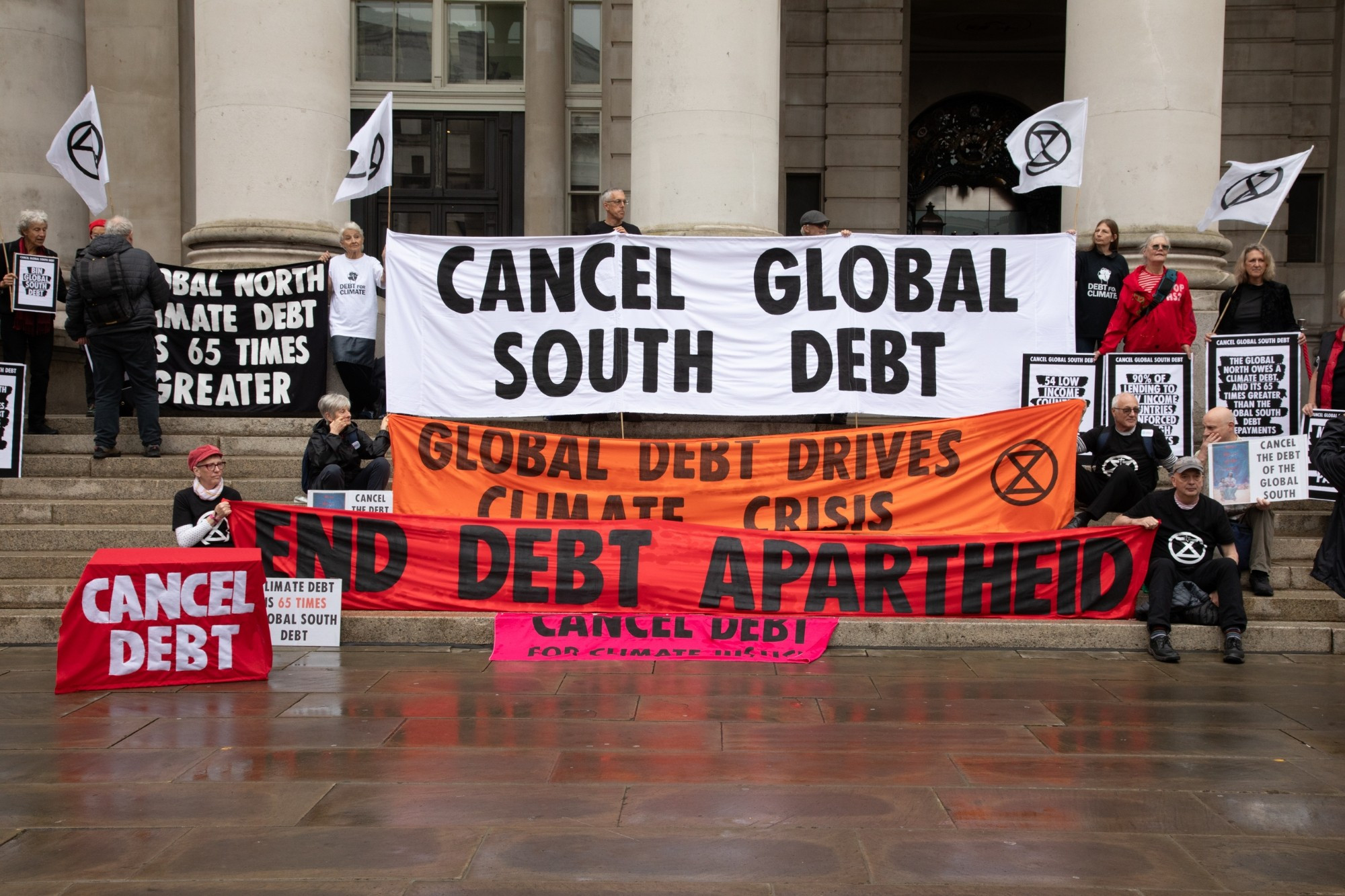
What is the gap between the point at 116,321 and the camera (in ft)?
37.1

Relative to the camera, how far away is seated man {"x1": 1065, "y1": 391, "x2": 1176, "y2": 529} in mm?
9844

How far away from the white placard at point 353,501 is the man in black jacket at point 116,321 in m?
2.62

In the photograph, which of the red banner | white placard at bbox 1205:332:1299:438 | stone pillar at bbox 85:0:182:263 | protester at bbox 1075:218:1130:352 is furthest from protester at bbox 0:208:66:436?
white placard at bbox 1205:332:1299:438

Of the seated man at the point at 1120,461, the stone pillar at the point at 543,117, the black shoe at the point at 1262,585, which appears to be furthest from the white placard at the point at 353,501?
the stone pillar at the point at 543,117

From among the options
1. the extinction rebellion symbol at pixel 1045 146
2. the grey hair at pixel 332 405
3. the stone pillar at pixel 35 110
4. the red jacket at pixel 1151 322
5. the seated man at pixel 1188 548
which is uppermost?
the stone pillar at pixel 35 110

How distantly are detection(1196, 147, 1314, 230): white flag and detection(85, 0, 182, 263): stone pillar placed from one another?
13.3 metres

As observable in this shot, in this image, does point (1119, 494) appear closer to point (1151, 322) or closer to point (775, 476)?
point (1151, 322)

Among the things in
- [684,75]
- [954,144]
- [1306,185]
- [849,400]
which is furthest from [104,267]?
[1306,185]

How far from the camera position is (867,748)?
21.6 feet

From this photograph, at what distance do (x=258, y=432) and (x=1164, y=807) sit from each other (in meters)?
9.05

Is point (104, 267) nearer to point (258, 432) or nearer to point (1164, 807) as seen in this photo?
point (258, 432)

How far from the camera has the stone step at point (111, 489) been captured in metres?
11.1

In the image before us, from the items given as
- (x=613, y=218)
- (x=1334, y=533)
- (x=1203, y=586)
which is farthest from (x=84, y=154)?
(x=1334, y=533)

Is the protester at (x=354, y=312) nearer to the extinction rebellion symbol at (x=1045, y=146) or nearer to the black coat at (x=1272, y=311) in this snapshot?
the extinction rebellion symbol at (x=1045, y=146)
